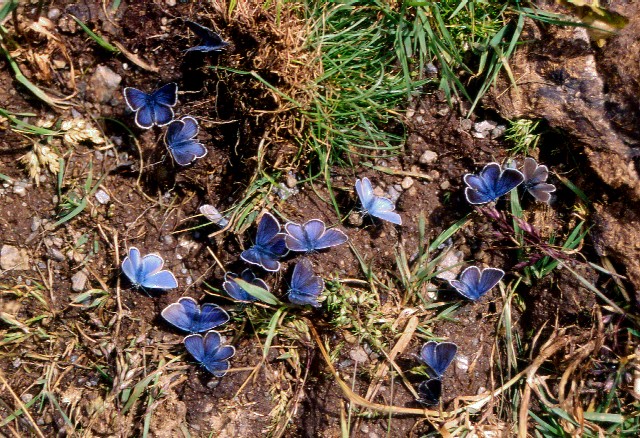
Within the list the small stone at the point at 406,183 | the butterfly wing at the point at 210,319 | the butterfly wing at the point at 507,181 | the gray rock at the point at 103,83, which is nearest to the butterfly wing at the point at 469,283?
the butterfly wing at the point at 507,181

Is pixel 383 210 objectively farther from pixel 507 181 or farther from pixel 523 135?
pixel 523 135

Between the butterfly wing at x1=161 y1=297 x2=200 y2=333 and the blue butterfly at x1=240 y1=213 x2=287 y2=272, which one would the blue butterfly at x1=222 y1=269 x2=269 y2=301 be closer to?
the blue butterfly at x1=240 y1=213 x2=287 y2=272

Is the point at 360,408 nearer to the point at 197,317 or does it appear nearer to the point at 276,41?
the point at 197,317

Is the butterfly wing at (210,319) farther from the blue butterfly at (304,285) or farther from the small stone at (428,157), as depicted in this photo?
the small stone at (428,157)

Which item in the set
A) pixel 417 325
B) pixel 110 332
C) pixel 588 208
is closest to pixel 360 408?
pixel 417 325

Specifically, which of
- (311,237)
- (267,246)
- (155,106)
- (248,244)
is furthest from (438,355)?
(155,106)

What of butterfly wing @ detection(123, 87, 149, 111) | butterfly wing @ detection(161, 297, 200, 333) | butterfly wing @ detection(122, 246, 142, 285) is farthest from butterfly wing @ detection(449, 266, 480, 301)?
butterfly wing @ detection(123, 87, 149, 111)
